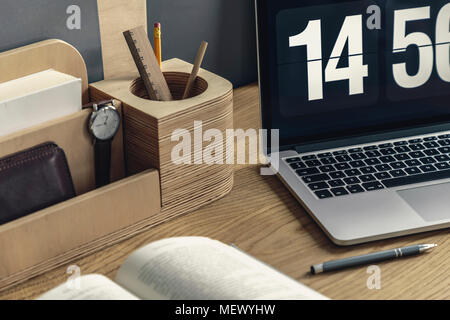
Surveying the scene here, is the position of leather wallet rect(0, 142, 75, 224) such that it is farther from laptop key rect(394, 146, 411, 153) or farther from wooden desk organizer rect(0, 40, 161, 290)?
laptop key rect(394, 146, 411, 153)

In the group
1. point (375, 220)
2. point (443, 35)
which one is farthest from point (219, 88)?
point (443, 35)

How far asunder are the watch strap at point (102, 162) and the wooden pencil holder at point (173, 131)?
4 cm

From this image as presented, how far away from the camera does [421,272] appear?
0.80 m

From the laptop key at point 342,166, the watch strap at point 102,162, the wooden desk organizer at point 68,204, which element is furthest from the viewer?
the laptop key at point 342,166

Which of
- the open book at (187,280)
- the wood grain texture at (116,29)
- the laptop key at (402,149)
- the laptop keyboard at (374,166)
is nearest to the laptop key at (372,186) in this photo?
the laptop keyboard at (374,166)

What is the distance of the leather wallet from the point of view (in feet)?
2.51

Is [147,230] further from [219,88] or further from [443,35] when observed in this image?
[443,35]

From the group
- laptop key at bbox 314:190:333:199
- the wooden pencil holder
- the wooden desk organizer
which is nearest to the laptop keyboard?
laptop key at bbox 314:190:333:199

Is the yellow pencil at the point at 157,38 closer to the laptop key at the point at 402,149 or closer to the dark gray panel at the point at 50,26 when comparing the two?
the dark gray panel at the point at 50,26

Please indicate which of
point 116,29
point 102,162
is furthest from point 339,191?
point 116,29

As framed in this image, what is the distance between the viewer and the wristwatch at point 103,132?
0.86 metres

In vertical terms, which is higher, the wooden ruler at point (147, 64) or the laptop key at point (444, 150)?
the wooden ruler at point (147, 64)

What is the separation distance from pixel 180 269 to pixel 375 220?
301 mm

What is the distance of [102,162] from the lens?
0.90 metres
